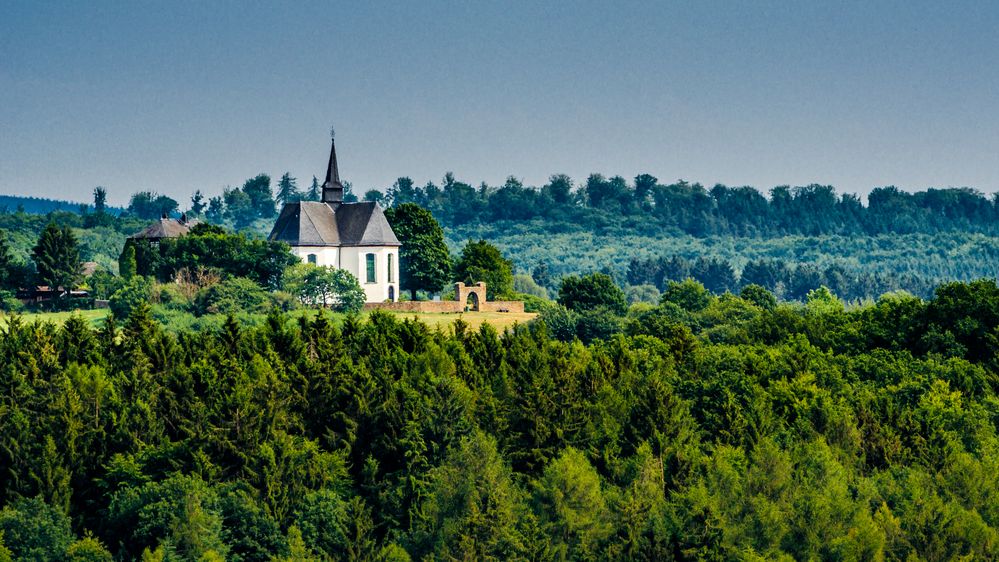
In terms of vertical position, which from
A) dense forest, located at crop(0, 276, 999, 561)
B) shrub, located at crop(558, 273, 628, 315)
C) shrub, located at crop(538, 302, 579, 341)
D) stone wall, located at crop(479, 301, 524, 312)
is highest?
shrub, located at crop(558, 273, 628, 315)

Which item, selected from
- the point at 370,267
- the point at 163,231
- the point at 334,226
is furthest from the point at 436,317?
the point at 163,231

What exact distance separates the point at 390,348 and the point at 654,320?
87.0ft

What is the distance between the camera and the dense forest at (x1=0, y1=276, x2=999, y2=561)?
53.8 m

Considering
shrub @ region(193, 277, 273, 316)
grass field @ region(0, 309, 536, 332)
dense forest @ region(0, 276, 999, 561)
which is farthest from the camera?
shrub @ region(193, 277, 273, 316)

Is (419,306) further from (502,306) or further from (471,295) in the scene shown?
(502,306)

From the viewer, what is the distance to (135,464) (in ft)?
189

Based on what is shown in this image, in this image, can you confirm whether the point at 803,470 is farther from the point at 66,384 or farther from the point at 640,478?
the point at 66,384

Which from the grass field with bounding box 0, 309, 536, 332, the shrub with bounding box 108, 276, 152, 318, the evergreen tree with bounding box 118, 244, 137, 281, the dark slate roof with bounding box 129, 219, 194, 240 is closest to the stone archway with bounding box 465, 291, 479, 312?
the grass field with bounding box 0, 309, 536, 332

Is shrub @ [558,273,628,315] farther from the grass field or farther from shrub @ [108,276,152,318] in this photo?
shrub @ [108,276,152,318]

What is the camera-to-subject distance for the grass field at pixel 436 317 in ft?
333

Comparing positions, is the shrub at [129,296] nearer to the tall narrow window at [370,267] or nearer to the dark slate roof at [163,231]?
the dark slate roof at [163,231]

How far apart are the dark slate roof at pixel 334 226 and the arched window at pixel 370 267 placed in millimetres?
879

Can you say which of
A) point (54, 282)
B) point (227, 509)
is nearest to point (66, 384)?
point (227, 509)

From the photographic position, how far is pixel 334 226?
116562 millimetres
